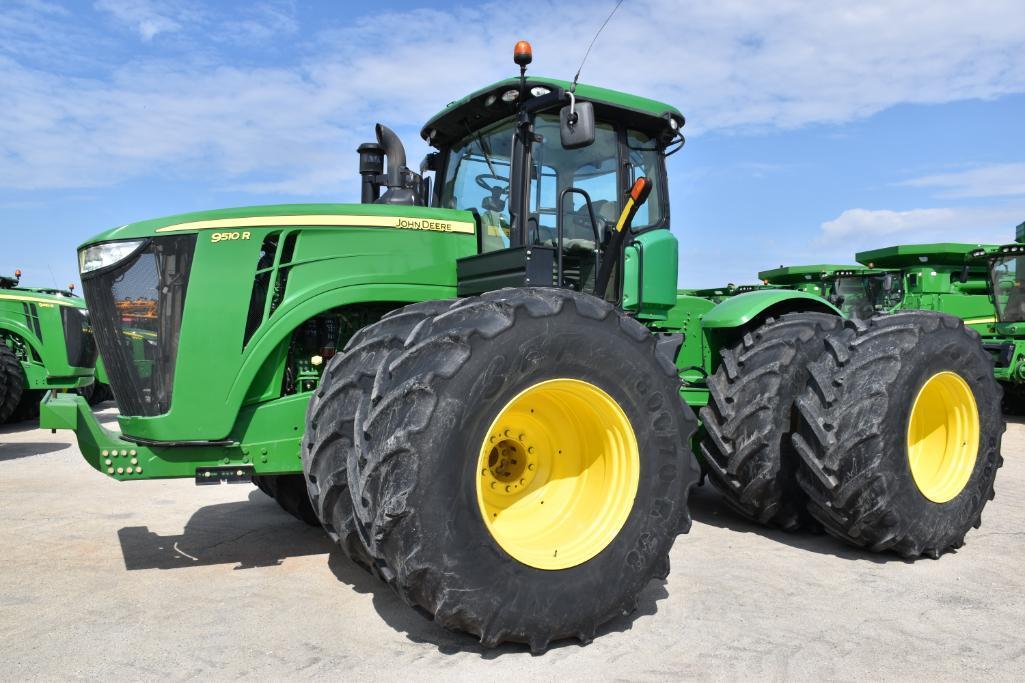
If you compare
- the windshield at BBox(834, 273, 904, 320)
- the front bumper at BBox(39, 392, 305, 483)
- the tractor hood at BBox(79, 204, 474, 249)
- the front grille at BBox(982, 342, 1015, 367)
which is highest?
the tractor hood at BBox(79, 204, 474, 249)

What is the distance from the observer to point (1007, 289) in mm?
14047

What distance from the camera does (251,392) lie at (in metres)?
4.16

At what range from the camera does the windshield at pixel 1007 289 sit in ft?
45.4

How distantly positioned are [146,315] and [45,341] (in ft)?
29.2

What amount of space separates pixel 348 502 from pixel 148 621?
1.07m

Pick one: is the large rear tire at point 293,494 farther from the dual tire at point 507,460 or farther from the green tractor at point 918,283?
the green tractor at point 918,283

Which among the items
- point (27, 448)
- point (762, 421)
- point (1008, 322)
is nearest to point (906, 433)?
point (762, 421)

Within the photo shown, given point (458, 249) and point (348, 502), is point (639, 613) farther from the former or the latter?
point (458, 249)

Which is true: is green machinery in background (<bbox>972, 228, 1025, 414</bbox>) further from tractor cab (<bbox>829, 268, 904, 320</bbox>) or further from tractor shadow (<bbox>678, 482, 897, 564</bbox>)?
tractor shadow (<bbox>678, 482, 897, 564</bbox>)

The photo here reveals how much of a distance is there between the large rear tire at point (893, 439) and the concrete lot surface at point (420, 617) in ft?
0.80

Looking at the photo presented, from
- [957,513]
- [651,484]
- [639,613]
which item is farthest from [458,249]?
[957,513]

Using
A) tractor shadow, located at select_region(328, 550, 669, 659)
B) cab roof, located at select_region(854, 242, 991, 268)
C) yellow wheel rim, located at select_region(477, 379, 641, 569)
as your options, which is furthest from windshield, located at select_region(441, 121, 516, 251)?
cab roof, located at select_region(854, 242, 991, 268)

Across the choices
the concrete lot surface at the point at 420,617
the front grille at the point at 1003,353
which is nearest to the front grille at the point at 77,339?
the concrete lot surface at the point at 420,617

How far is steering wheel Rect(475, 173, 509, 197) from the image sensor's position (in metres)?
4.77
